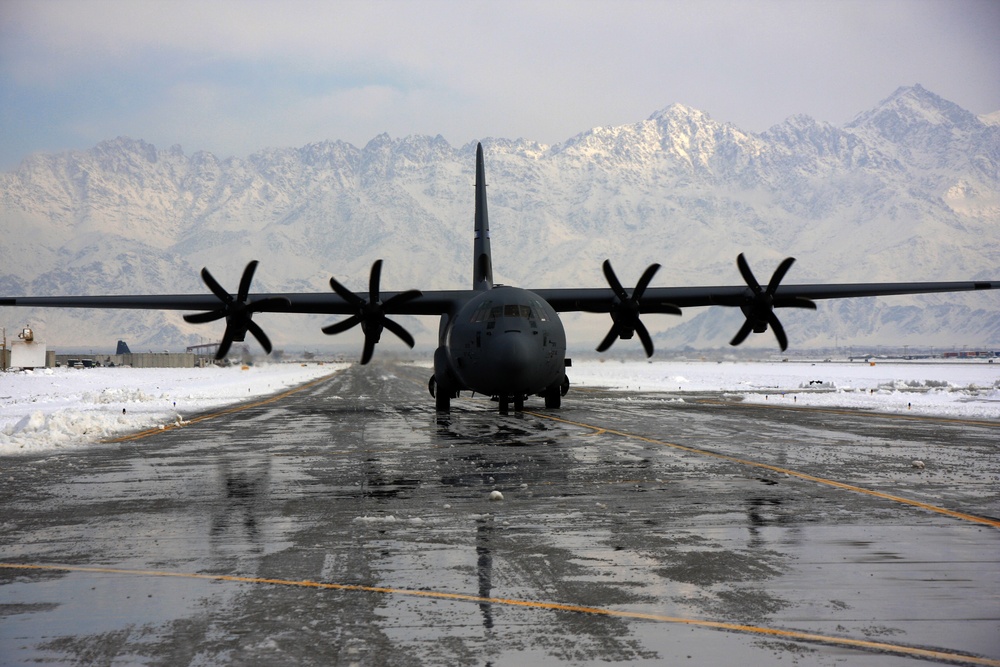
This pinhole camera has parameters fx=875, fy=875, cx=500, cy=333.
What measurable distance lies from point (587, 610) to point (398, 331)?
23.0m

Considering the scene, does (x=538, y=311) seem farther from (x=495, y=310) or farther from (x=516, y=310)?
(x=495, y=310)

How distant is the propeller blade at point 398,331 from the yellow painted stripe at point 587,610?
2032cm

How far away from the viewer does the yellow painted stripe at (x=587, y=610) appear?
614 cm

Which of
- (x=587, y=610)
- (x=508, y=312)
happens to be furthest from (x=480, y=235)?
(x=587, y=610)

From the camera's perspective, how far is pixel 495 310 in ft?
83.7

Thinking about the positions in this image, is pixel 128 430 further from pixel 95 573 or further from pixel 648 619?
pixel 648 619

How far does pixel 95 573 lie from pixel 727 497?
868 cm

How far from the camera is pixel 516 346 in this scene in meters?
24.2

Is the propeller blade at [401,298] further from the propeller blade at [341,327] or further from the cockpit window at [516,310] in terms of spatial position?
the cockpit window at [516,310]

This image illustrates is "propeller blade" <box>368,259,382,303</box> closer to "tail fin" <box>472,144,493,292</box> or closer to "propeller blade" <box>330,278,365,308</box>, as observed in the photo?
"propeller blade" <box>330,278,365,308</box>

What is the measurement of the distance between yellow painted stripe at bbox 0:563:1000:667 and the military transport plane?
16.0m

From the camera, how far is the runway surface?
646 centimetres

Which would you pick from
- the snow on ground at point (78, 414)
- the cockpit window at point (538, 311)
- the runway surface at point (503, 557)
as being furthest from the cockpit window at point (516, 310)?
the snow on ground at point (78, 414)

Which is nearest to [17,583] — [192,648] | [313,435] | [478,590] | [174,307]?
[192,648]
